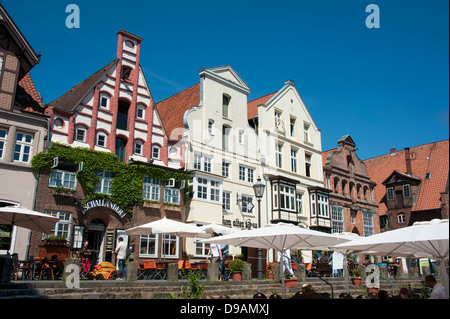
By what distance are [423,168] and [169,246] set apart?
3228 centimetres

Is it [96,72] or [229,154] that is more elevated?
[96,72]

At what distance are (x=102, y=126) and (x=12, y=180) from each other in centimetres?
553

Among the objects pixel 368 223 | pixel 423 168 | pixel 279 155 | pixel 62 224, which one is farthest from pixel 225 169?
pixel 423 168

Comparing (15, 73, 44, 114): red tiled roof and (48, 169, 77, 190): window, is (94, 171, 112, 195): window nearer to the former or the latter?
(48, 169, 77, 190): window

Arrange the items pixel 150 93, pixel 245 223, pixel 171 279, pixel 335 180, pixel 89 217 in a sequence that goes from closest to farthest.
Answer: pixel 171 279 → pixel 89 217 → pixel 150 93 → pixel 245 223 → pixel 335 180

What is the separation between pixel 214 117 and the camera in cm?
2911

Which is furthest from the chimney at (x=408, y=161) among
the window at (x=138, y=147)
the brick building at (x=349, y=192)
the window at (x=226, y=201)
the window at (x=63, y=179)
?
the window at (x=63, y=179)

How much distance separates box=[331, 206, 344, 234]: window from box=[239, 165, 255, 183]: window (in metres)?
9.88

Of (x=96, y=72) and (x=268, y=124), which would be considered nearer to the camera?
(x=96, y=72)

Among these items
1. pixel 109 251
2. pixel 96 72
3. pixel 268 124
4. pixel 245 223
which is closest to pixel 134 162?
pixel 109 251

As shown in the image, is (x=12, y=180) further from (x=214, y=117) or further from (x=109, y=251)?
(x=214, y=117)

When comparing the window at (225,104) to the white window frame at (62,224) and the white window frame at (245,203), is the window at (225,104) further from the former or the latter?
the white window frame at (62,224)

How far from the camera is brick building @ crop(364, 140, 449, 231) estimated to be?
138 feet

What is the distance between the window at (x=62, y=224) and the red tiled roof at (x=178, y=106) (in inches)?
365
